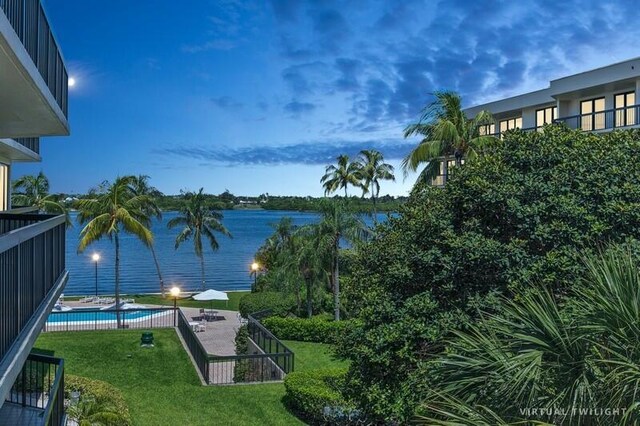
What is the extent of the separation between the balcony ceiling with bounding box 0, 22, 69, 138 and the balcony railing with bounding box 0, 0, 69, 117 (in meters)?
0.27

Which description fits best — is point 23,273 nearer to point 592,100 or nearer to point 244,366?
point 244,366

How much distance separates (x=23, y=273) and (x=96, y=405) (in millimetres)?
8334

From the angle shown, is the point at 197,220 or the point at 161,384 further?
the point at 197,220

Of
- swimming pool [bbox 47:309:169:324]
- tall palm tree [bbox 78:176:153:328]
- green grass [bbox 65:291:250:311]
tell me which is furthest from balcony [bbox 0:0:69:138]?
green grass [bbox 65:291:250:311]

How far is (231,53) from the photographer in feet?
209

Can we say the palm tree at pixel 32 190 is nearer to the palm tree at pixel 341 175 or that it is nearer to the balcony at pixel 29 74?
the palm tree at pixel 341 175

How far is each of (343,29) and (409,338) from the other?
35781mm

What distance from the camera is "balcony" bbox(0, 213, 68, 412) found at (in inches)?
211

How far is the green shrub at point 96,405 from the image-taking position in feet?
41.9

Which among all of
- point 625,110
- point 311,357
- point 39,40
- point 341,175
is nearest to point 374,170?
point 341,175

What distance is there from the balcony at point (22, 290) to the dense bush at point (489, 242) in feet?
19.8

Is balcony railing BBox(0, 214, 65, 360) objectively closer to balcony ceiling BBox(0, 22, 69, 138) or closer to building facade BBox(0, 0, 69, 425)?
building facade BBox(0, 0, 69, 425)

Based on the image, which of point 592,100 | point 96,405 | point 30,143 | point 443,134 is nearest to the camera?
point 96,405

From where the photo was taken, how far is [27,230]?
252 inches
